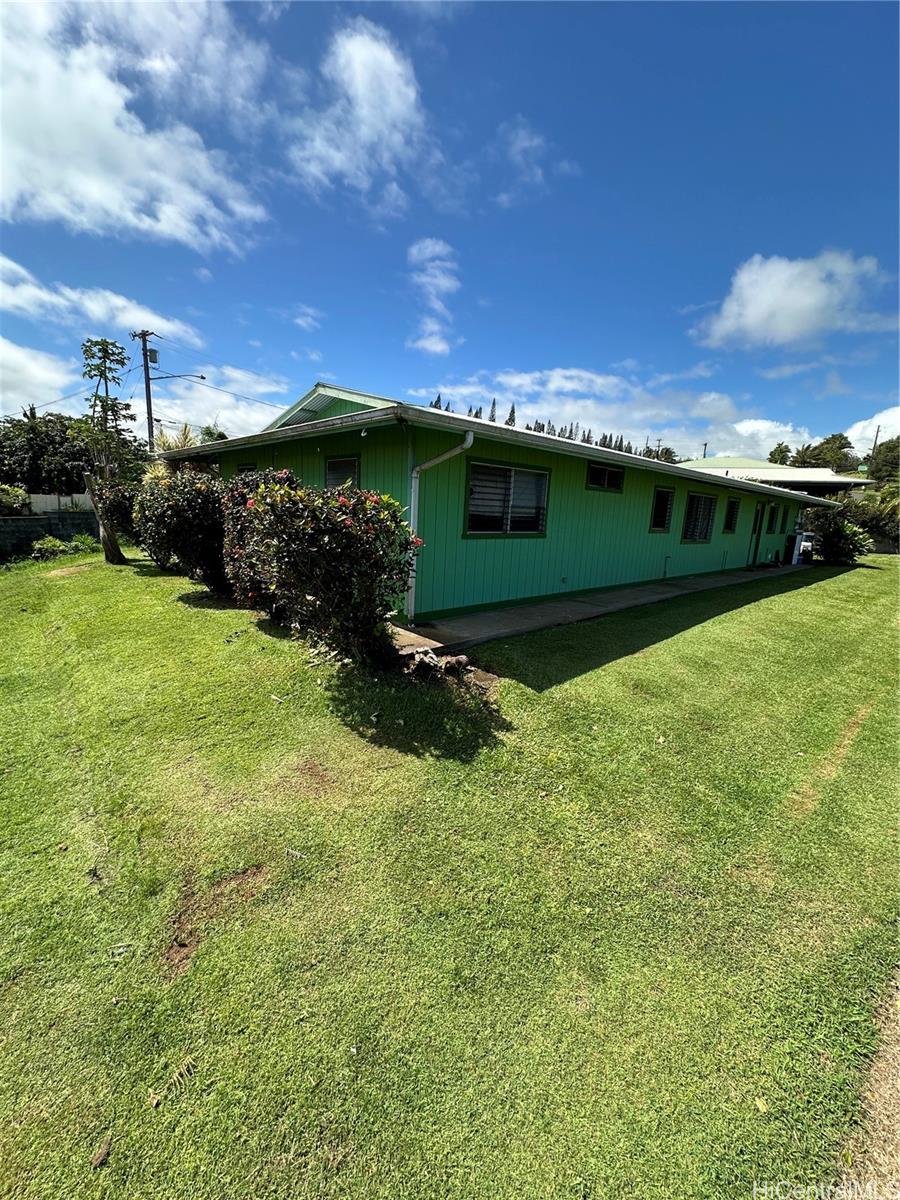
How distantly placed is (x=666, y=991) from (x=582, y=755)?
1.71 m

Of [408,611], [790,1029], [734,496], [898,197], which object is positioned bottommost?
[790,1029]

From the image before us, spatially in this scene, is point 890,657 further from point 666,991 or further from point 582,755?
point 666,991

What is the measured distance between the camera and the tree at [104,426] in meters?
10.1

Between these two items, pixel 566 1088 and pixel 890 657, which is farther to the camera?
pixel 890 657

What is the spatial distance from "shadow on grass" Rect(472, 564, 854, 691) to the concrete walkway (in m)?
0.16

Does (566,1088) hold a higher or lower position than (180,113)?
lower

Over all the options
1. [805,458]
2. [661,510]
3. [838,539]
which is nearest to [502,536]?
[661,510]

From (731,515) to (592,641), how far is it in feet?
32.8

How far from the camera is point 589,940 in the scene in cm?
216

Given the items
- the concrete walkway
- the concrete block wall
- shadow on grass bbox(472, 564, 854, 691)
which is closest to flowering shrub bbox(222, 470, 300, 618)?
the concrete walkway

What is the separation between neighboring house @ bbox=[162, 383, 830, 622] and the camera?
575 cm

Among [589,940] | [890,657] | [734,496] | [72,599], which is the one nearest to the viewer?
[589,940]

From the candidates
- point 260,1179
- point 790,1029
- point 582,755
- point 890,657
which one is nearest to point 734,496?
point 890,657

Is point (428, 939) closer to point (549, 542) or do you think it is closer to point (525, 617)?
point (525, 617)
